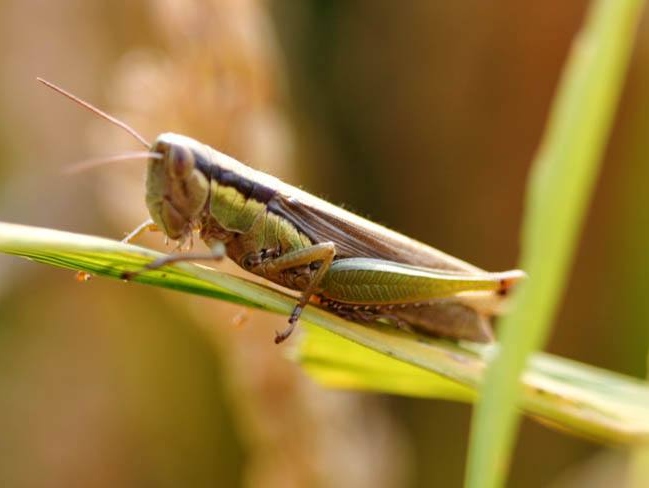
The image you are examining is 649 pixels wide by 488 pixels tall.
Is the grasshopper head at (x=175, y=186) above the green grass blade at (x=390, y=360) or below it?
above

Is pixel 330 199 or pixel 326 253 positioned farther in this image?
pixel 330 199

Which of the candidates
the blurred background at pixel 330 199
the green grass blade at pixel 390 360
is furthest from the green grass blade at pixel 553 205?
the blurred background at pixel 330 199

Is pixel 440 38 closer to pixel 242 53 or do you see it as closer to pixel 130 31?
pixel 130 31

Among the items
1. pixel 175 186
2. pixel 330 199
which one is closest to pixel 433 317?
pixel 175 186

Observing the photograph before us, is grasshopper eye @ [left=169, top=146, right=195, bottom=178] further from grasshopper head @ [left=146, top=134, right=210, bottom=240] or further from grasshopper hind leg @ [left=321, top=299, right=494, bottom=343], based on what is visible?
grasshopper hind leg @ [left=321, top=299, right=494, bottom=343]

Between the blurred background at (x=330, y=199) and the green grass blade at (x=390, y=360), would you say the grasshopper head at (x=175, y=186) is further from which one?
the blurred background at (x=330, y=199)

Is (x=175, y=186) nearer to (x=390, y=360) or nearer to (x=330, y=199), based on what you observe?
(x=390, y=360)

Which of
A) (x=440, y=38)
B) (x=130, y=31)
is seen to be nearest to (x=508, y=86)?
(x=440, y=38)
